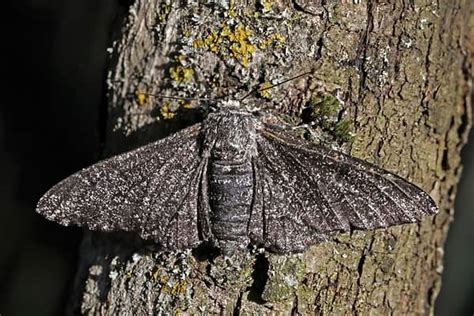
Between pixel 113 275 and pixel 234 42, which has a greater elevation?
pixel 234 42

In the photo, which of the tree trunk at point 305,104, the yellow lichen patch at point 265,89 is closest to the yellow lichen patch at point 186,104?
the tree trunk at point 305,104

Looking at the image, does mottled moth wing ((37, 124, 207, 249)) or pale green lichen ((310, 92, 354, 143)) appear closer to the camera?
pale green lichen ((310, 92, 354, 143))

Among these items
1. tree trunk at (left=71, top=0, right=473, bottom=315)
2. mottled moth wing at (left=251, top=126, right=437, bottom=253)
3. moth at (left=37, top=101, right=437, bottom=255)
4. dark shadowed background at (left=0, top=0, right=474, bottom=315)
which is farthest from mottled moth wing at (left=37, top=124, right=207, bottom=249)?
dark shadowed background at (left=0, top=0, right=474, bottom=315)

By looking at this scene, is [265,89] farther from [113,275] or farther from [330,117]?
[113,275]

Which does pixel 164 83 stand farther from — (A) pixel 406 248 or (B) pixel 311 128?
(A) pixel 406 248

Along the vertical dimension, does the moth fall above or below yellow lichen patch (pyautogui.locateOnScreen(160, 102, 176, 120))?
below

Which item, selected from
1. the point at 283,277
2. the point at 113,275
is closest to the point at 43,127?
the point at 113,275

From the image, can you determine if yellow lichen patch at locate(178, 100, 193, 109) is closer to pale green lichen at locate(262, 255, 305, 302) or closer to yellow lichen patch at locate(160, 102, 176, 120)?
yellow lichen patch at locate(160, 102, 176, 120)
